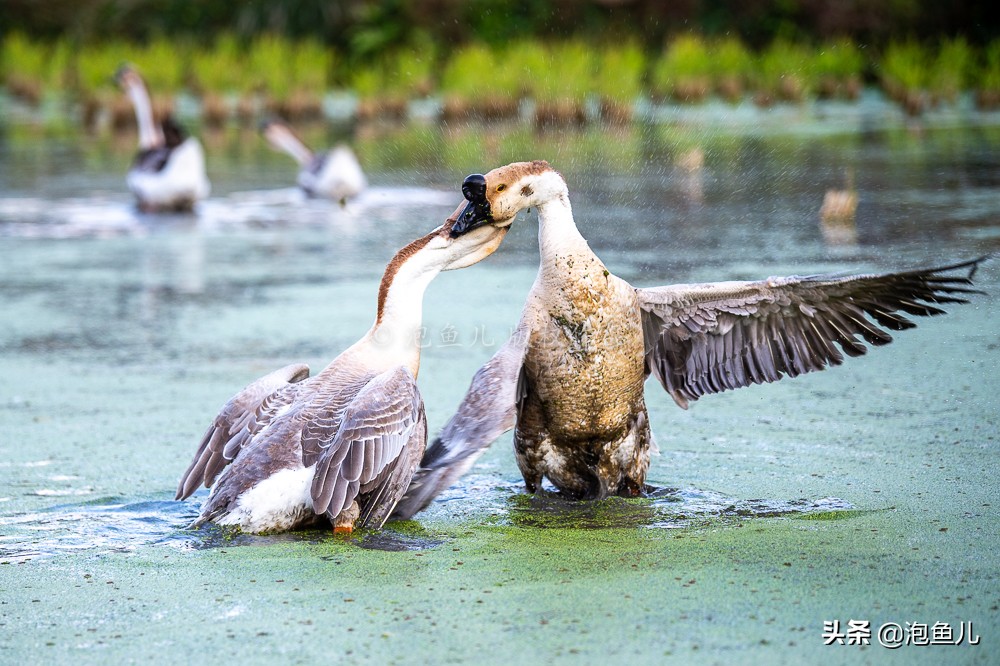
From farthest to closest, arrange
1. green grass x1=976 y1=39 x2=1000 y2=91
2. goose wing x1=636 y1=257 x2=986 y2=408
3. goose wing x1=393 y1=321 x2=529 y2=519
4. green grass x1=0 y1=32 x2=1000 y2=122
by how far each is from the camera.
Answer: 1. green grass x1=0 y1=32 x2=1000 y2=122
2. green grass x1=976 y1=39 x2=1000 y2=91
3. goose wing x1=636 y1=257 x2=986 y2=408
4. goose wing x1=393 y1=321 x2=529 y2=519

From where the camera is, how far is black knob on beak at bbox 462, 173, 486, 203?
15.4 feet

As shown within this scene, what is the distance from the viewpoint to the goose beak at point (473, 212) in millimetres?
4730

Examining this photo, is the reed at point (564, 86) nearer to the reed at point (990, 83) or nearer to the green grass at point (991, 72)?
the reed at point (990, 83)

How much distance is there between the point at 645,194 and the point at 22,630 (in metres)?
10.9

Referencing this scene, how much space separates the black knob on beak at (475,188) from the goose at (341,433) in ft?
0.36

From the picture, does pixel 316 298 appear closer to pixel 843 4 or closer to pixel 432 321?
pixel 432 321

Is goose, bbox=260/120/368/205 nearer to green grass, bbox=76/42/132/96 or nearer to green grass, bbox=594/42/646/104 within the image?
green grass, bbox=594/42/646/104

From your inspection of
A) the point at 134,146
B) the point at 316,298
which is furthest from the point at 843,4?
the point at 316,298

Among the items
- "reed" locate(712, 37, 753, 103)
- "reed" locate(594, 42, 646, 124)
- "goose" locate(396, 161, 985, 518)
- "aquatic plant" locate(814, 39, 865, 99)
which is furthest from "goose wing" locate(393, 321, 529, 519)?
"aquatic plant" locate(814, 39, 865, 99)

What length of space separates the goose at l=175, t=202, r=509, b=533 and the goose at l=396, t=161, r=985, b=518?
123mm

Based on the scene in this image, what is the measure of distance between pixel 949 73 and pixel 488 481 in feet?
62.7

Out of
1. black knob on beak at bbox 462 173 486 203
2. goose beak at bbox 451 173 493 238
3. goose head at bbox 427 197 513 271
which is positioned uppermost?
black knob on beak at bbox 462 173 486 203

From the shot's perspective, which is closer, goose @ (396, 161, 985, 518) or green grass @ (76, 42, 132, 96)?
goose @ (396, 161, 985, 518)

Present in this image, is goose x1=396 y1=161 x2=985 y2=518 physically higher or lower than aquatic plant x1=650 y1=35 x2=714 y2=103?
lower
